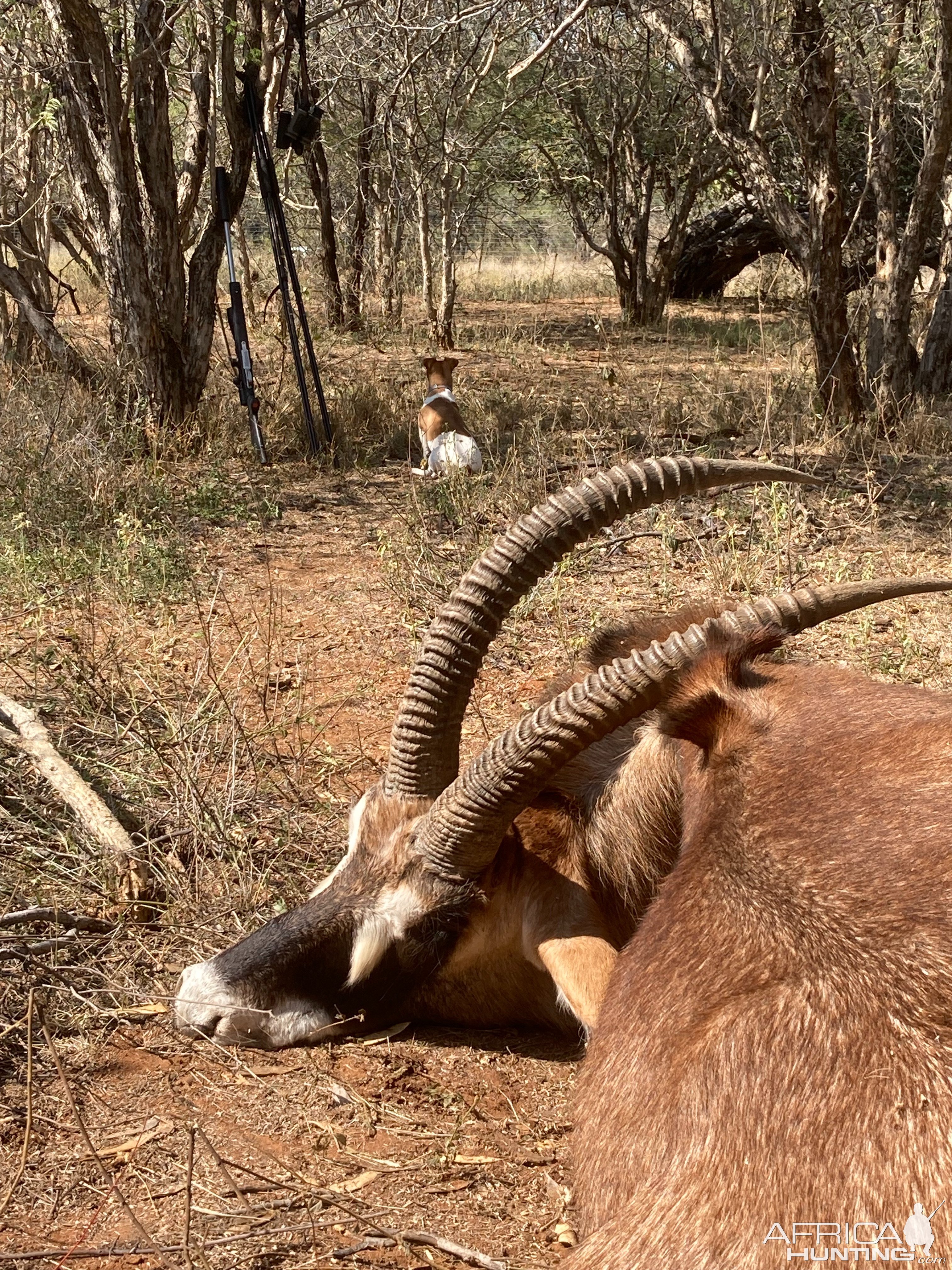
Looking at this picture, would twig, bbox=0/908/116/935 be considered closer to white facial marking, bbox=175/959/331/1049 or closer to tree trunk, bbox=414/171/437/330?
white facial marking, bbox=175/959/331/1049

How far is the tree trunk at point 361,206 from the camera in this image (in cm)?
1577

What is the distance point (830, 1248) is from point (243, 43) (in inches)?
412

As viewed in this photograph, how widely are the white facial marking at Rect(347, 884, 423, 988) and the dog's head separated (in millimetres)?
6877

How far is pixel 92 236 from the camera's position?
9.17 m

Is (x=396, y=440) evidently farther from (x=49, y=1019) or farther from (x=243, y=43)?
(x=49, y=1019)

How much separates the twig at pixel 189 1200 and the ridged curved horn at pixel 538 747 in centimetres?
86

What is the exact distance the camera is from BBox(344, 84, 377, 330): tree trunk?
15.8 m

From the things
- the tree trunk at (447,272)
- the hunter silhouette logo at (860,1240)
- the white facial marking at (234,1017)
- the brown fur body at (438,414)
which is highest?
the tree trunk at (447,272)

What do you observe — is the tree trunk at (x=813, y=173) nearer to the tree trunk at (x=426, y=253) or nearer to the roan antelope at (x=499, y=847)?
the tree trunk at (x=426, y=253)

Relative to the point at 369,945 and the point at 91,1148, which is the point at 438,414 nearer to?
the point at 369,945

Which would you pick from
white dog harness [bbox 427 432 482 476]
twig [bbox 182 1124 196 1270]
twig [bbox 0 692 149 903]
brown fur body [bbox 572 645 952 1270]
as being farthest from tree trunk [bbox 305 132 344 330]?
twig [bbox 182 1124 196 1270]

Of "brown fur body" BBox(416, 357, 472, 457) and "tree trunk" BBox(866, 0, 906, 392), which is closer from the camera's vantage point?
"tree trunk" BBox(866, 0, 906, 392)

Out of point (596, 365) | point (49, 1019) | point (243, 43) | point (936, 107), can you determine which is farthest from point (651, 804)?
point (596, 365)

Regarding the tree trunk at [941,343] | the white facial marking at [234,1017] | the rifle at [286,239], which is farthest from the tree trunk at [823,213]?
the white facial marking at [234,1017]
